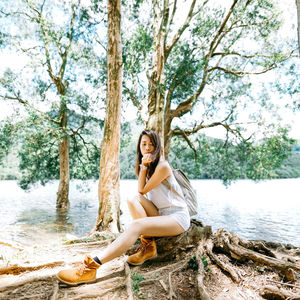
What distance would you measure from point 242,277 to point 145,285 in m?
1.03

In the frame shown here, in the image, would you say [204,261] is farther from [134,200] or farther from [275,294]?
[134,200]

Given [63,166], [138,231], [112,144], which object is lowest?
[138,231]

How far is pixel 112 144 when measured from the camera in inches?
216

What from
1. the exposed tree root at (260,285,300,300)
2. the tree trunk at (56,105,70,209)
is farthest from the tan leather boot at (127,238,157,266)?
the tree trunk at (56,105,70,209)

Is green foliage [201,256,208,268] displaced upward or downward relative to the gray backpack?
downward

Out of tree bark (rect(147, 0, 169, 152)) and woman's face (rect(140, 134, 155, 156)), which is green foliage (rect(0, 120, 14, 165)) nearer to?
tree bark (rect(147, 0, 169, 152))

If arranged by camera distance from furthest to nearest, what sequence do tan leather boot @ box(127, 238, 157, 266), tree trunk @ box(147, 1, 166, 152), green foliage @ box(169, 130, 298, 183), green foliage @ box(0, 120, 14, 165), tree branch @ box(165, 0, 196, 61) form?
green foliage @ box(0, 120, 14, 165), green foliage @ box(169, 130, 298, 183), tree branch @ box(165, 0, 196, 61), tree trunk @ box(147, 1, 166, 152), tan leather boot @ box(127, 238, 157, 266)

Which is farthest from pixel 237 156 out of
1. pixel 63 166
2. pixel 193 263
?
pixel 193 263

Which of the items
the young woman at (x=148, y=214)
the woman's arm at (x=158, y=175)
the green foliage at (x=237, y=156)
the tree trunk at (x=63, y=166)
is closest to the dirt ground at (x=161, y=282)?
the young woman at (x=148, y=214)

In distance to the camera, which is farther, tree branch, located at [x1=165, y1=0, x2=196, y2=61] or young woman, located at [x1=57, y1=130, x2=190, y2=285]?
tree branch, located at [x1=165, y1=0, x2=196, y2=61]

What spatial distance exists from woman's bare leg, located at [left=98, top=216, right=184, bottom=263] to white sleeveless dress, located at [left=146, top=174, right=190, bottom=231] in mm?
82

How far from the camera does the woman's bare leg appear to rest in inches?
87.3

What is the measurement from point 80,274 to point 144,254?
80 centimetres

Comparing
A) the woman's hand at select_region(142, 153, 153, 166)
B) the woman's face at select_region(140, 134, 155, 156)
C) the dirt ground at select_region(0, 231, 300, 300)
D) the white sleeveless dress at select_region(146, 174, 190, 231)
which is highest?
the woman's face at select_region(140, 134, 155, 156)
